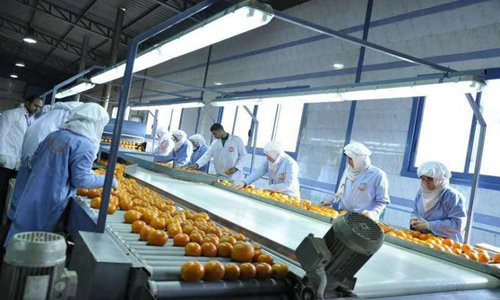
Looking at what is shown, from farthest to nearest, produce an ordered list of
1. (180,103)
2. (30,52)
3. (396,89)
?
(30,52)
(180,103)
(396,89)

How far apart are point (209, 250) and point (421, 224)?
2877mm

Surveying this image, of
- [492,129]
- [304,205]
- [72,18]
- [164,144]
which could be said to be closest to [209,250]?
[304,205]

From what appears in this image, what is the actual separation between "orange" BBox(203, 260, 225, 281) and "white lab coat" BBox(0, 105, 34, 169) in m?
5.54

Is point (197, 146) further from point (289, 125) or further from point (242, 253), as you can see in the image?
point (242, 253)

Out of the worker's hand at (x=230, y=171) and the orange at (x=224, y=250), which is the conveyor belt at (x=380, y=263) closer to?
the orange at (x=224, y=250)

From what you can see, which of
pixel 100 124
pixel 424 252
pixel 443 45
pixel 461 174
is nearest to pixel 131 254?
pixel 100 124

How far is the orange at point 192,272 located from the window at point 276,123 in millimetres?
7651

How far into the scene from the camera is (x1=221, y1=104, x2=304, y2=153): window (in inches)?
379

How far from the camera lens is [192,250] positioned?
226 centimetres

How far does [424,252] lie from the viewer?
10.9ft

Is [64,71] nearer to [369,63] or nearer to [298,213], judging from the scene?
[369,63]

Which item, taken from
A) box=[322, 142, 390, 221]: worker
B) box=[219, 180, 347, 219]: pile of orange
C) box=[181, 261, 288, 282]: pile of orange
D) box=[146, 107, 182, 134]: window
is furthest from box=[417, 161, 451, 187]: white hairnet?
box=[146, 107, 182, 134]: window

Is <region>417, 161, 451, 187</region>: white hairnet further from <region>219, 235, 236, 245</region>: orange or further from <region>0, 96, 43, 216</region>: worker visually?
<region>0, 96, 43, 216</region>: worker

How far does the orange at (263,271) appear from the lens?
6.82 ft
